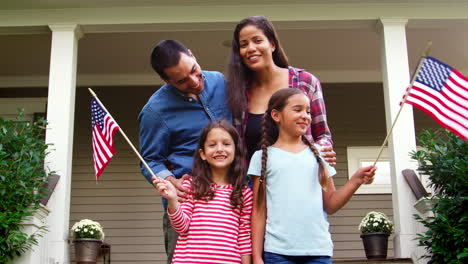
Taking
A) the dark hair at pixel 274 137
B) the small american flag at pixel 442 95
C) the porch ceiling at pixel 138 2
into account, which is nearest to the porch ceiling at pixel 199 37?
the porch ceiling at pixel 138 2

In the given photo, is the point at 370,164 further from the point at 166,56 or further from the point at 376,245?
the point at 166,56

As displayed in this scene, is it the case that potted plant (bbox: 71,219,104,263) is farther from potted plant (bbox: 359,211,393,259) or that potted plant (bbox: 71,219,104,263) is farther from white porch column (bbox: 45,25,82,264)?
potted plant (bbox: 359,211,393,259)

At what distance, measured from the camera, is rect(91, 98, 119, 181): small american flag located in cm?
285

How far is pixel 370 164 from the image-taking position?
7258 millimetres

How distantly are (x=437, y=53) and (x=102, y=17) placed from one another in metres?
3.90

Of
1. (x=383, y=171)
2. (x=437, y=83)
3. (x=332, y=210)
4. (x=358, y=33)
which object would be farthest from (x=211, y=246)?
(x=383, y=171)

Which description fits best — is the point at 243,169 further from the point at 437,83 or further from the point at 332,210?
the point at 437,83

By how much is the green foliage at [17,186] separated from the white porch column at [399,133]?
287 cm

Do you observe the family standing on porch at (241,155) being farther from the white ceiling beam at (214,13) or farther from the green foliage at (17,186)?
the white ceiling beam at (214,13)

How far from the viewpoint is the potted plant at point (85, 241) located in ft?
17.4

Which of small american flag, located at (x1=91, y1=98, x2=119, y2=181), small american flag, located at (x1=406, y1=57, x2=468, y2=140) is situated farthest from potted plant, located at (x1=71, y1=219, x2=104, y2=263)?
small american flag, located at (x1=406, y1=57, x2=468, y2=140)

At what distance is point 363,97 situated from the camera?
295 inches

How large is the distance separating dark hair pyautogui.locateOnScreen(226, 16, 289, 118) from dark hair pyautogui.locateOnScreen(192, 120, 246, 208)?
102 mm

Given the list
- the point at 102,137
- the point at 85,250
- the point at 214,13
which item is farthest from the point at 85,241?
the point at 102,137
